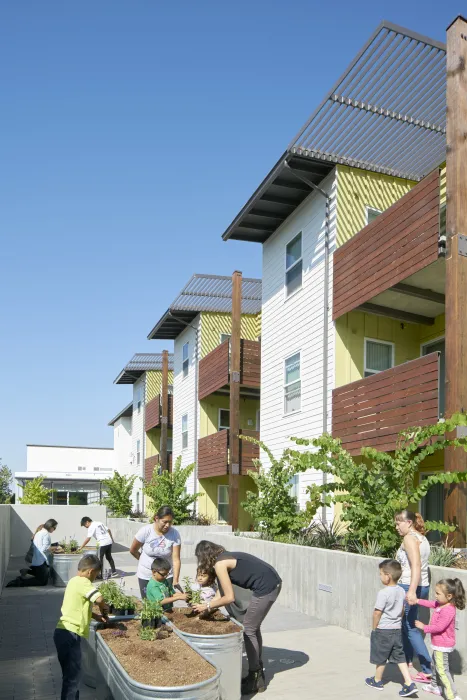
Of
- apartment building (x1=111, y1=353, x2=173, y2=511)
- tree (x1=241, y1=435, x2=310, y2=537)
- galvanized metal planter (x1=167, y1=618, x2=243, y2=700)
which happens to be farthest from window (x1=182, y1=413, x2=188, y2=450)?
galvanized metal planter (x1=167, y1=618, x2=243, y2=700)

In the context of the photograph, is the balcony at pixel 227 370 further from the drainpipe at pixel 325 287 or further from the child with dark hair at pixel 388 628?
the child with dark hair at pixel 388 628

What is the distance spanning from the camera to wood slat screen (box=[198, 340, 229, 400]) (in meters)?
25.6

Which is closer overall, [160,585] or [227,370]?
[160,585]

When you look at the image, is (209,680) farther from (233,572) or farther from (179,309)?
(179,309)

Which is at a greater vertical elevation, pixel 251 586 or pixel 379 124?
pixel 379 124

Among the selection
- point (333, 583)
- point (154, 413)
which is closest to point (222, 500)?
point (154, 413)

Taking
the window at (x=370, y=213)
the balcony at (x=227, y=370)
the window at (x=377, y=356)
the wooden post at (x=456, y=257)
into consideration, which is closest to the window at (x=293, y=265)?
the window at (x=370, y=213)

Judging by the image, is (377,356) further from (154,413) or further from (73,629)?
(154,413)

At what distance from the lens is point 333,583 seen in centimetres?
1144

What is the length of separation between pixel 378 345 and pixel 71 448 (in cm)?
5602

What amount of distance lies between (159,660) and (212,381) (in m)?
20.7

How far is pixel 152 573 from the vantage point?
8656 millimetres

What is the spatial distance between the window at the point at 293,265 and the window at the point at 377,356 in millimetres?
3013

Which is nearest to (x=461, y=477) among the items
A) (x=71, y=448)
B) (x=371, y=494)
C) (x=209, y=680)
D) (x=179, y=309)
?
(x=371, y=494)
